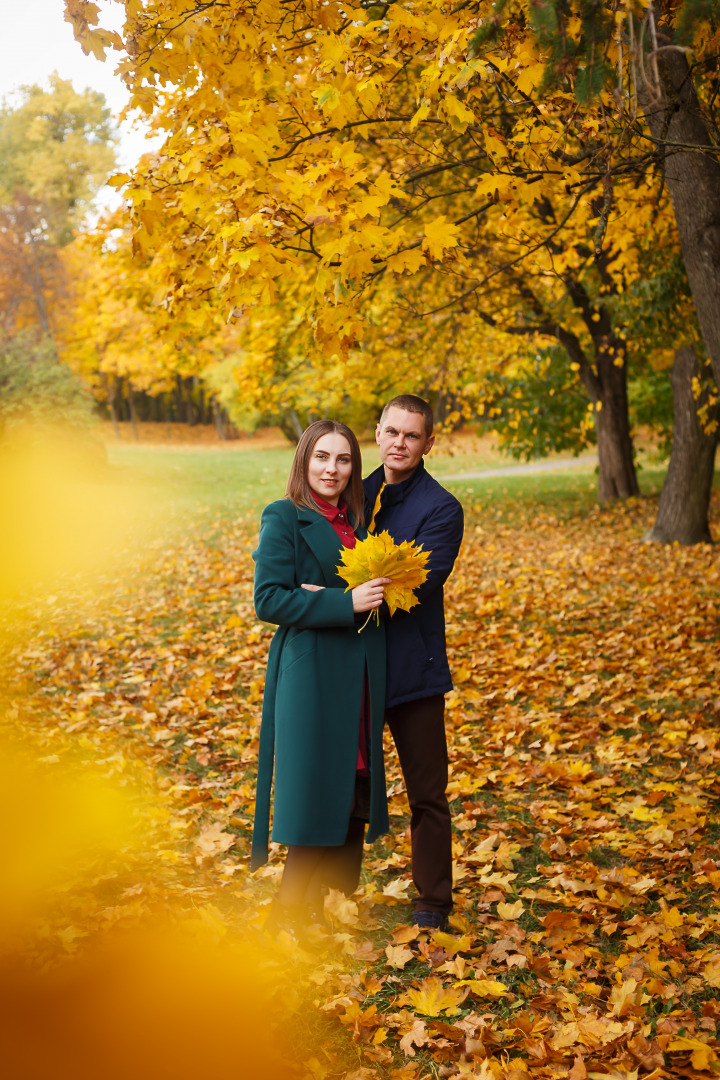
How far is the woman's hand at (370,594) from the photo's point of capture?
2.92m

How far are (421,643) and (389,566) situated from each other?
416 millimetres

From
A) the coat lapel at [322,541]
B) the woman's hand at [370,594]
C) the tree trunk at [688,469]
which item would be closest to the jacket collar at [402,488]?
the coat lapel at [322,541]

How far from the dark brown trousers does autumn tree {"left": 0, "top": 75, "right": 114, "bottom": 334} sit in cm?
2977

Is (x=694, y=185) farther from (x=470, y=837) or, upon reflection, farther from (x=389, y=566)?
(x=470, y=837)

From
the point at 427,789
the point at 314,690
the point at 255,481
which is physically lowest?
the point at 427,789

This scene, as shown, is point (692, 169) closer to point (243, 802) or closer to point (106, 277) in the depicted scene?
point (243, 802)

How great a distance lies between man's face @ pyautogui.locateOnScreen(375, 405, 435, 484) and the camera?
124 inches

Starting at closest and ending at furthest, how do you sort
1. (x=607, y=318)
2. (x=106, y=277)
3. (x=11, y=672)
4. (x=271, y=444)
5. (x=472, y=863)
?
(x=472, y=863) → (x=11, y=672) → (x=106, y=277) → (x=607, y=318) → (x=271, y=444)

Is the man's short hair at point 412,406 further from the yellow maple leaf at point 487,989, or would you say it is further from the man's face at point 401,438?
the yellow maple leaf at point 487,989

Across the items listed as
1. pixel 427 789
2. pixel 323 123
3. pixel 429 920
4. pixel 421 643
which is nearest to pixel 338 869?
pixel 429 920

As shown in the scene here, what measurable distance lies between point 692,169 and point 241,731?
4.26 m

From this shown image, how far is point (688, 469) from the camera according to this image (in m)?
11.0

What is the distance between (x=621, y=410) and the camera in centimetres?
1445

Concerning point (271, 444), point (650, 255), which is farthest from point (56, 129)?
point (650, 255)
